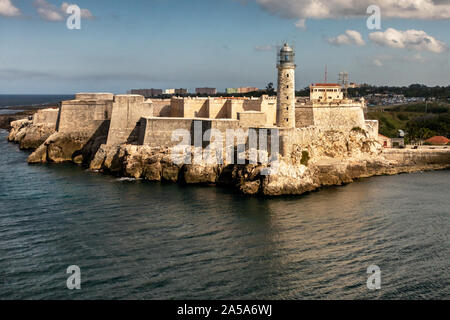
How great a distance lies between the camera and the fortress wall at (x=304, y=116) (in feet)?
109

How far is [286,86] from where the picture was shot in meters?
30.1

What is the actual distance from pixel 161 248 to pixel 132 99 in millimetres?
19887

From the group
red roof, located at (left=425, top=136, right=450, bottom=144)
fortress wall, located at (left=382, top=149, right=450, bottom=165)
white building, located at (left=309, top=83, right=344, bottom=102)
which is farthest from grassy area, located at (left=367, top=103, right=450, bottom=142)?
white building, located at (left=309, top=83, right=344, bottom=102)

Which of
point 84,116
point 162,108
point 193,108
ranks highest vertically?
point 162,108

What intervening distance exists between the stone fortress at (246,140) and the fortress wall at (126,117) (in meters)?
0.07

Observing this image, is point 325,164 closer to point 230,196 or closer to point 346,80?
point 230,196

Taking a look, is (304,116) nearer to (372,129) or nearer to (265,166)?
(372,129)

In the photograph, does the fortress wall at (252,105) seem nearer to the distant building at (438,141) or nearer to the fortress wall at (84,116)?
the fortress wall at (84,116)

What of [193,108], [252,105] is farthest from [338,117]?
[193,108]

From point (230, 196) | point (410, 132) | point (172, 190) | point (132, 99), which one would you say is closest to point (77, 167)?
point (132, 99)

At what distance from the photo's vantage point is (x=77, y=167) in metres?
35.6

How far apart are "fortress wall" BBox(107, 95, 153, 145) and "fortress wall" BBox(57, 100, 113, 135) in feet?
12.2

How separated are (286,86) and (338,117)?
21.0 feet

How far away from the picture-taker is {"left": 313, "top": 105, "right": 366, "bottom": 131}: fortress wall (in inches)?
1325
